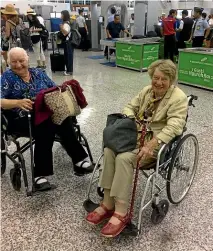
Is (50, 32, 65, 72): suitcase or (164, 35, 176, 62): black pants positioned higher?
(164, 35, 176, 62): black pants

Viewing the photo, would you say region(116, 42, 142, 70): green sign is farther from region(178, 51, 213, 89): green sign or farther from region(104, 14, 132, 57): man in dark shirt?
region(178, 51, 213, 89): green sign

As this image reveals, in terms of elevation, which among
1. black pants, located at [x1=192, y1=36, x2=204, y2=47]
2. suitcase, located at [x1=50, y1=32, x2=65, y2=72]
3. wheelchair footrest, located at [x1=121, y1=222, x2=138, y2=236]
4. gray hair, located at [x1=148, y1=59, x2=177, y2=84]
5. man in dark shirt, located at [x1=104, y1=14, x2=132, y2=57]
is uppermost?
man in dark shirt, located at [x1=104, y1=14, x2=132, y2=57]

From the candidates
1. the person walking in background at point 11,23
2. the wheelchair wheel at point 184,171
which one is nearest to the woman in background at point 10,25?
the person walking in background at point 11,23

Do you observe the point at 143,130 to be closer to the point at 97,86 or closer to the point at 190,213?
the point at 190,213

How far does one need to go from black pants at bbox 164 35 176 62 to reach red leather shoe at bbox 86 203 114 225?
6.38 m

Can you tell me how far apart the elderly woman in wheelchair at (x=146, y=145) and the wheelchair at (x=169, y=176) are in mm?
58

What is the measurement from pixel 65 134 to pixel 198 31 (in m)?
6.01

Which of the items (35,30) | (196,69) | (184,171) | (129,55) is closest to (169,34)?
(129,55)

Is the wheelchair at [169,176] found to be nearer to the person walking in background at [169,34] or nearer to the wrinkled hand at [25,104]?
the wrinkled hand at [25,104]

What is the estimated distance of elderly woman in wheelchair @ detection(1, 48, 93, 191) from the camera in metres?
2.04

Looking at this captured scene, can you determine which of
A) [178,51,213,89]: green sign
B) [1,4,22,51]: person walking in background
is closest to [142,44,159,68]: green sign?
[178,51,213,89]: green sign

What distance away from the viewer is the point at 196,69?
5.05 meters

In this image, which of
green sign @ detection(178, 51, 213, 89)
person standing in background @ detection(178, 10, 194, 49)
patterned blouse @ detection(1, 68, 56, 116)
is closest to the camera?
patterned blouse @ detection(1, 68, 56, 116)

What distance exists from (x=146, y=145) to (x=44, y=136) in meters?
0.75
